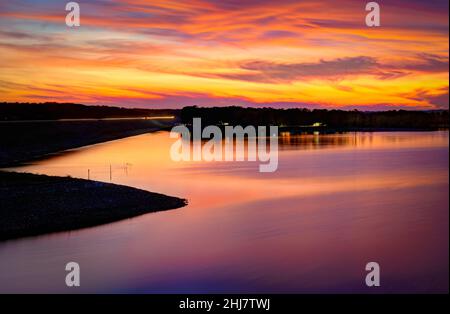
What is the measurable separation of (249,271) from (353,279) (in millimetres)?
4254

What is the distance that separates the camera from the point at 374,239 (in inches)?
1124

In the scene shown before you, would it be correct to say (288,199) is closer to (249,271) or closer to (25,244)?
(249,271)

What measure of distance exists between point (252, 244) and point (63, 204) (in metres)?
10.1

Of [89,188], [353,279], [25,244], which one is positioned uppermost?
[89,188]

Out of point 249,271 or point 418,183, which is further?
point 418,183

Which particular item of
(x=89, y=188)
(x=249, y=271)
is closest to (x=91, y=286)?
(x=249, y=271)

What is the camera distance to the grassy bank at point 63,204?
25141 millimetres

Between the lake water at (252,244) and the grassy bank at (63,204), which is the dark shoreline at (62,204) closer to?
the grassy bank at (63,204)

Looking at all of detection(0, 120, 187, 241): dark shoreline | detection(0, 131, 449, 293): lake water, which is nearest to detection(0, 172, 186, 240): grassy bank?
detection(0, 120, 187, 241): dark shoreline

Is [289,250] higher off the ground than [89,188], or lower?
lower

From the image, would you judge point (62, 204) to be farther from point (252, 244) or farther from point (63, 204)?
point (252, 244)

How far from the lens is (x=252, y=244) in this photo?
26766mm

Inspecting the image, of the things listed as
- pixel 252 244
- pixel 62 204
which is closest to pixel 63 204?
pixel 62 204
